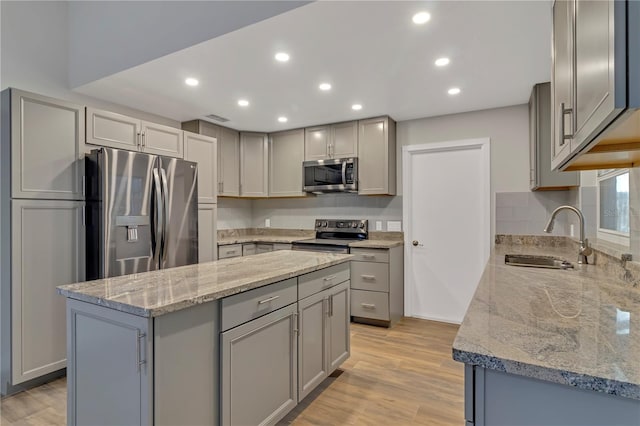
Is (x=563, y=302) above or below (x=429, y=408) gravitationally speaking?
above

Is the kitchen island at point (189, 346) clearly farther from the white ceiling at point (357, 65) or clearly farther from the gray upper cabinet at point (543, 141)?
the gray upper cabinet at point (543, 141)

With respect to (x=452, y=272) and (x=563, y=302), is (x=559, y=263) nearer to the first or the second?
(x=563, y=302)

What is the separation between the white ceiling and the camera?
6.36 ft

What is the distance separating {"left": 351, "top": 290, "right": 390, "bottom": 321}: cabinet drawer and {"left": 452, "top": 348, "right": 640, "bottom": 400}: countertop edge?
116 inches

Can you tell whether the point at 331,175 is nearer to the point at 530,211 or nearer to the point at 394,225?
the point at 394,225

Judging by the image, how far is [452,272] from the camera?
3832 millimetres

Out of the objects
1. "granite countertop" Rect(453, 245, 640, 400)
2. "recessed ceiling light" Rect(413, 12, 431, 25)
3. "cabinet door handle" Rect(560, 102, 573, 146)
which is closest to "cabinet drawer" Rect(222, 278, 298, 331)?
"granite countertop" Rect(453, 245, 640, 400)

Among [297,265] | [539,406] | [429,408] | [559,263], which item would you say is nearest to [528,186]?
[559,263]

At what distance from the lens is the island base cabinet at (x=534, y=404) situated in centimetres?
68

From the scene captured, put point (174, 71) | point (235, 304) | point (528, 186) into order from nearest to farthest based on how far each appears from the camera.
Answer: point (235, 304)
point (174, 71)
point (528, 186)

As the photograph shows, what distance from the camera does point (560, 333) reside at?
89cm

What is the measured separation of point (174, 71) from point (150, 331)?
2235mm

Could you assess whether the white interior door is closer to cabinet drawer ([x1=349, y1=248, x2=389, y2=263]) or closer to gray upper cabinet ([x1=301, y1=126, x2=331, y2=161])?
cabinet drawer ([x1=349, y1=248, x2=389, y2=263])

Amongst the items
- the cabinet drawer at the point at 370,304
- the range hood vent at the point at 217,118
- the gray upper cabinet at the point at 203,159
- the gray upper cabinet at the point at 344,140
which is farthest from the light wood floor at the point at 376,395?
the range hood vent at the point at 217,118
